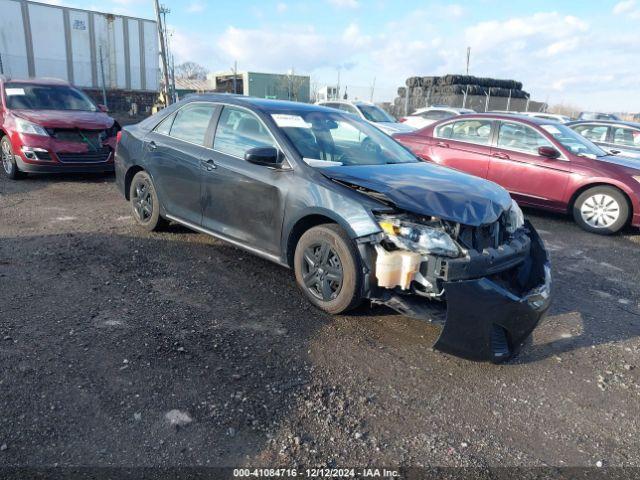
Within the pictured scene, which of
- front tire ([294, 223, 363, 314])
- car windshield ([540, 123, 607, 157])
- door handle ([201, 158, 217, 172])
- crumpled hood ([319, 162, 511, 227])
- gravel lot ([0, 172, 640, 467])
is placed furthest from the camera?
car windshield ([540, 123, 607, 157])

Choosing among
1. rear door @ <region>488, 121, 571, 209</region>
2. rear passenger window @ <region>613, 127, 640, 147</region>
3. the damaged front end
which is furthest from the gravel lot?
rear passenger window @ <region>613, 127, 640, 147</region>

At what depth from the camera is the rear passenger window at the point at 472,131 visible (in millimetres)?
8008

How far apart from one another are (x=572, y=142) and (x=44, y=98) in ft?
30.3

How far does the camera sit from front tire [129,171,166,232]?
5.43 meters

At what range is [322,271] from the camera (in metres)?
3.77

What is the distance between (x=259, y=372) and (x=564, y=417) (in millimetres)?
1820

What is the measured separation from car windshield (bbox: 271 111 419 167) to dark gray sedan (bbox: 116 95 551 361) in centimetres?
2

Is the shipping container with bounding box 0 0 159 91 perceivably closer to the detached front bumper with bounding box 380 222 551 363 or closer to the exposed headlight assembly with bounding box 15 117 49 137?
the exposed headlight assembly with bounding box 15 117 49 137

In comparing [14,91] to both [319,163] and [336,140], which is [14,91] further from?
[319,163]

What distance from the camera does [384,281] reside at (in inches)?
129

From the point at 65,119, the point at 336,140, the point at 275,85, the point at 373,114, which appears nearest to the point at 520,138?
the point at 336,140

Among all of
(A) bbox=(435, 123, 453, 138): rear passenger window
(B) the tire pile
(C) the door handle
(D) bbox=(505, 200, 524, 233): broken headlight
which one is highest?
(B) the tire pile

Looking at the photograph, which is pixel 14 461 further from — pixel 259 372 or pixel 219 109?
pixel 219 109

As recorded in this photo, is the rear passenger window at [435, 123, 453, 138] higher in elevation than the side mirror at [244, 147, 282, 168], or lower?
higher
